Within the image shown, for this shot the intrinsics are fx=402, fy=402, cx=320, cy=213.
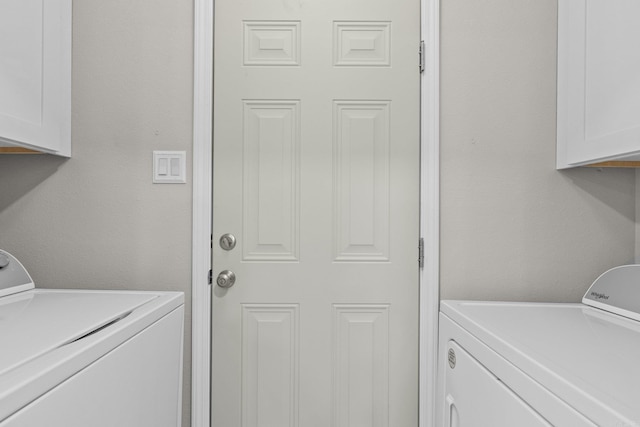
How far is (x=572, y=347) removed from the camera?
914mm

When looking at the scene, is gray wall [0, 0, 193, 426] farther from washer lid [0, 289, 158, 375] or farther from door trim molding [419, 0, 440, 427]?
door trim molding [419, 0, 440, 427]

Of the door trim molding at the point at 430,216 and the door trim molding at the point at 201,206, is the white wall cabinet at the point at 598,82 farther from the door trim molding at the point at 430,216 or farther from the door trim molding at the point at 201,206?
the door trim molding at the point at 201,206

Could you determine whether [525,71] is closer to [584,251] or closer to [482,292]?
[584,251]

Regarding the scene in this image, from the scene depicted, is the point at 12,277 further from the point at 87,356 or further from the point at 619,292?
the point at 619,292

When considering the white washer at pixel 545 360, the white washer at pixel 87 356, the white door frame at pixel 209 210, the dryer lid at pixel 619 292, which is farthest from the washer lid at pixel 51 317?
the dryer lid at pixel 619 292

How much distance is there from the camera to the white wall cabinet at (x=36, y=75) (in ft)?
3.84

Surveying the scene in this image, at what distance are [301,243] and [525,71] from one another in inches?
40.9

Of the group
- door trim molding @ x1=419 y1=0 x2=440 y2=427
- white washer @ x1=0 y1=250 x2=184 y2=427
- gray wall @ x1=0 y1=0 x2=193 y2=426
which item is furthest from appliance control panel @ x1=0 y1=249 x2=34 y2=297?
A: door trim molding @ x1=419 y1=0 x2=440 y2=427

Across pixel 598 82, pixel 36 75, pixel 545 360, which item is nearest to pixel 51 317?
pixel 36 75

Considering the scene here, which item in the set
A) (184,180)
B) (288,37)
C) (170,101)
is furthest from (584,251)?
(170,101)

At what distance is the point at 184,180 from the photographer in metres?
1.48

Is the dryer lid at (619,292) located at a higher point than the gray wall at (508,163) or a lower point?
lower

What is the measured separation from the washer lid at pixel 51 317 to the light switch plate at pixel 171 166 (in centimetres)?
42

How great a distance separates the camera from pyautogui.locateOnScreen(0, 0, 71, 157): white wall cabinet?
117 centimetres
